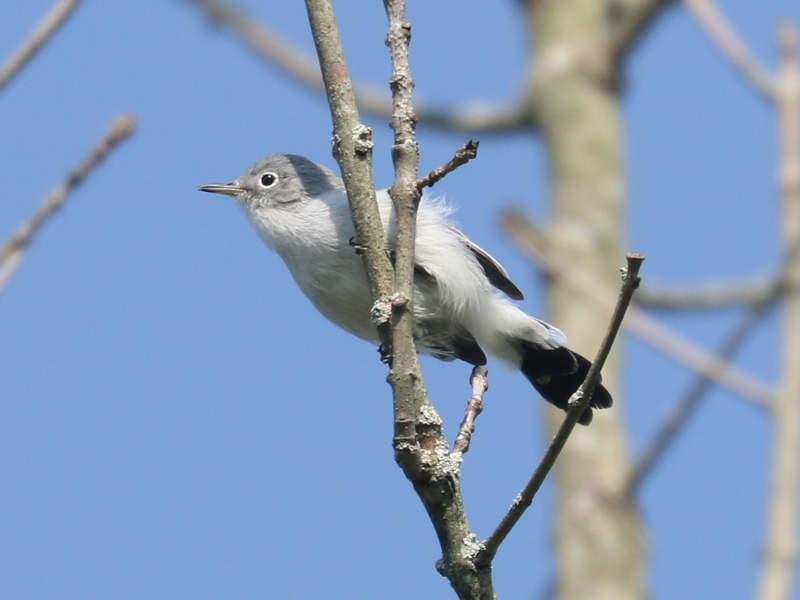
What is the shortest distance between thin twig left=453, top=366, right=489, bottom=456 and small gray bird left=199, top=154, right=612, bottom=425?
3.04 feet

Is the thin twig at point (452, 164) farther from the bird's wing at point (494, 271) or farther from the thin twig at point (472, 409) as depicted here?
the bird's wing at point (494, 271)

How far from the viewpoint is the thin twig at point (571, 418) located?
7.10 feet

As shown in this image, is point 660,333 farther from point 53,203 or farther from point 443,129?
point 443,129

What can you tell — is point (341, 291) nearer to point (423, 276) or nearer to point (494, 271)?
point (423, 276)

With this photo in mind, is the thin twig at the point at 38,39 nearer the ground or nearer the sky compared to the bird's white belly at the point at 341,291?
nearer the ground

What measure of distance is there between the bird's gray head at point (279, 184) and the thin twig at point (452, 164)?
2.10m

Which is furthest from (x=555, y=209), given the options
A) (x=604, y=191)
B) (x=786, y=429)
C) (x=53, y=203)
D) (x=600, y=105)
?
(x=53, y=203)

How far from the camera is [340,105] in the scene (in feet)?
9.01

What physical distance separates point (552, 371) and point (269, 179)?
147 cm

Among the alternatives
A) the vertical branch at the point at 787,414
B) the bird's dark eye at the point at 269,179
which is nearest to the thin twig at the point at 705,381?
the vertical branch at the point at 787,414

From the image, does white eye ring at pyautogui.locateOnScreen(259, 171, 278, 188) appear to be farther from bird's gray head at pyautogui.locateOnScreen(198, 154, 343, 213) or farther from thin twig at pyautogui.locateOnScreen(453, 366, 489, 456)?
thin twig at pyautogui.locateOnScreen(453, 366, 489, 456)

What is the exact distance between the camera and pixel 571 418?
2.36m

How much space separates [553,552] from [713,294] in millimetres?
1750

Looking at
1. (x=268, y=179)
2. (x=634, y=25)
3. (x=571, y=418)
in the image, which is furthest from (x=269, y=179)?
(x=634, y=25)
